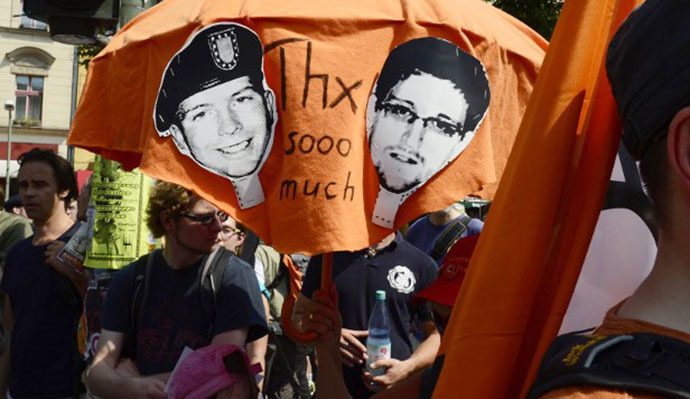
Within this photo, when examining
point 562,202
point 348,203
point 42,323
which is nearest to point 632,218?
point 562,202

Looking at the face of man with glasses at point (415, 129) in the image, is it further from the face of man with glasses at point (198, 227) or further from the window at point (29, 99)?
the window at point (29, 99)

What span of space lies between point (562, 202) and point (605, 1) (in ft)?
1.08

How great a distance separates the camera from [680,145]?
97cm

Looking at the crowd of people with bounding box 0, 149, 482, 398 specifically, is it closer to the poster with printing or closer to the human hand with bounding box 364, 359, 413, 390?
the human hand with bounding box 364, 359, 413, 390

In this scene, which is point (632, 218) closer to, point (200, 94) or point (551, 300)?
point (551, 300)

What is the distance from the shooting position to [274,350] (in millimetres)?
5609

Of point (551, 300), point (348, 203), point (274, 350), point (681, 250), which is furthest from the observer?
point (274, 350)

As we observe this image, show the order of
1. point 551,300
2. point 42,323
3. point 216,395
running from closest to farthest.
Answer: point 551,300, point 216,395, point 42,323

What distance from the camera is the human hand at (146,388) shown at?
324 cm

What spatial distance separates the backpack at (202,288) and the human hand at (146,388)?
8.6 inches

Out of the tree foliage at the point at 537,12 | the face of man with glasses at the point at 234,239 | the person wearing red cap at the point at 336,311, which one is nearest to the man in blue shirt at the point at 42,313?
the face of man with glasses at the point at 234,239

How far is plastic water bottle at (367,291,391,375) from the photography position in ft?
11.6

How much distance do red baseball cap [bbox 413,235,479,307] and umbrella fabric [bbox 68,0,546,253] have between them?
727mm

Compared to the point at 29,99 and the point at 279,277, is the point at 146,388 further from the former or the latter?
the point at 29,99
